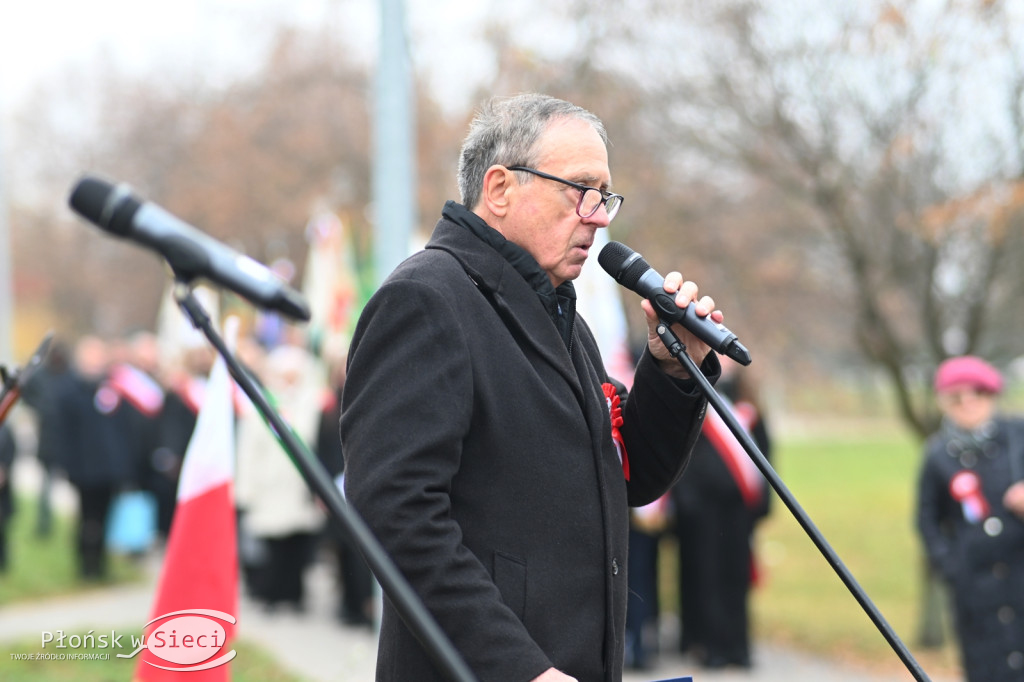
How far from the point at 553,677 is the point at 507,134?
1.27 meters

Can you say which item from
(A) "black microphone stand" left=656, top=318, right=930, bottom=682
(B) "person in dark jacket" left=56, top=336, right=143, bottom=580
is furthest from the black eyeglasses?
(B) "person in dark jacket" left=56, top=336, right=143, bottom=580

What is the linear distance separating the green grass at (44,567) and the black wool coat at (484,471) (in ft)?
28.7

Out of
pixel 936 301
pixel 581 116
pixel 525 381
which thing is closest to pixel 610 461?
pixel 525 381

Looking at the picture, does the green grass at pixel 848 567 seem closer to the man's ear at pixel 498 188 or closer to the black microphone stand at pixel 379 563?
the man's ear at pixel 498 188

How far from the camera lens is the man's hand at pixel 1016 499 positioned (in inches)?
208

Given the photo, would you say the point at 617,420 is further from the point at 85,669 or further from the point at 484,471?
the point at 85,669

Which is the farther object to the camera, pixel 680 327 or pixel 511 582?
pixel 680 327

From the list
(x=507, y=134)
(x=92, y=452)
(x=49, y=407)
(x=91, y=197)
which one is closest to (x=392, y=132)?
(x=507, y=134)

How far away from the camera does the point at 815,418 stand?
5312 centimetres

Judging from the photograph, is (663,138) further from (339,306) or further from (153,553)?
(153,553)

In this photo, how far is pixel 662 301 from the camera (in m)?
2.76

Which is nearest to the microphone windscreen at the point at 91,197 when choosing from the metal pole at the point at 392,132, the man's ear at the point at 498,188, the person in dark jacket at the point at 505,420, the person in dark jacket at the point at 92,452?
the person in dark jacket at the point at 505,420

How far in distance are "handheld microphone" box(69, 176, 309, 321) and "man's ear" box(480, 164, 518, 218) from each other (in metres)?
0.73

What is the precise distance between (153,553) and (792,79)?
31.3 feet
